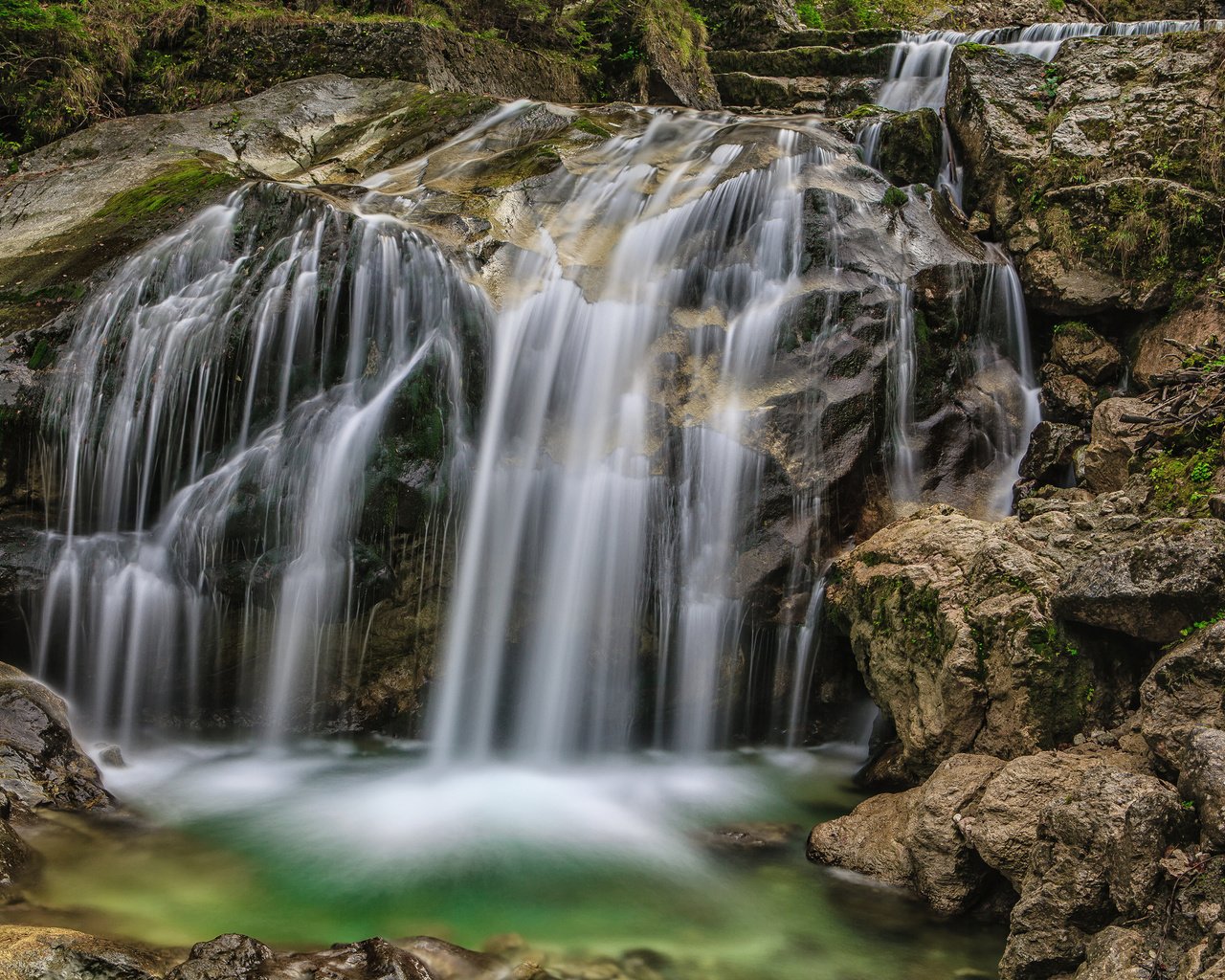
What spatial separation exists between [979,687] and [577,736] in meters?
3.03

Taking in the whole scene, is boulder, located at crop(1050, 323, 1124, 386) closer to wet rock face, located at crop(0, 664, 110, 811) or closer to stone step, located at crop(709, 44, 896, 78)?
stone step, located at crop(709, 44, 896, 78)

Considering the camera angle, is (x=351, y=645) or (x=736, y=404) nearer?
(x=351, y=645)

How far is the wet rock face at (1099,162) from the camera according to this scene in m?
8.56

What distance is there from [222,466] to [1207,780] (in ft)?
22.2

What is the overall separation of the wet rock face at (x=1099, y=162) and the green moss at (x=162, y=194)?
8.10m

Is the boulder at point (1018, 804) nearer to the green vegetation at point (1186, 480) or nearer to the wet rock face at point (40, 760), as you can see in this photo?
the green vegetation at point (1186, 480)

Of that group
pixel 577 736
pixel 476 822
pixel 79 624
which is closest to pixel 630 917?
pixel 476 822

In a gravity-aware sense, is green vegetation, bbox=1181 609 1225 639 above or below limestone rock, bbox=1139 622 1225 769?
above

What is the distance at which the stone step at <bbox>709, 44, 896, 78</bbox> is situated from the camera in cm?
1472

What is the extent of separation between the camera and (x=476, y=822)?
5.91 meters

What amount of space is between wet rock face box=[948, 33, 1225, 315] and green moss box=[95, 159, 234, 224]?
810cm

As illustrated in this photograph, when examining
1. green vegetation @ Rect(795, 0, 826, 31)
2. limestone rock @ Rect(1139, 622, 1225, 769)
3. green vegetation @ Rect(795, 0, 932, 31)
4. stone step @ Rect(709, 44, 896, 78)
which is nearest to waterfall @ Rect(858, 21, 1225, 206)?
stone step @ Rect(709, 44, 896, 78)

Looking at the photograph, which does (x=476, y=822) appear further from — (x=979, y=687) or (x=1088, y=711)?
(x=1088, y=711)

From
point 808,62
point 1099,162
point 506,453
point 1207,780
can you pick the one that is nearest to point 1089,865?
point 1207,780
